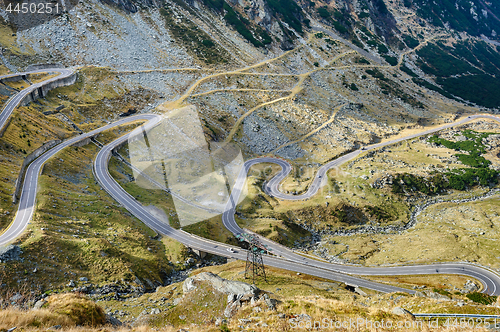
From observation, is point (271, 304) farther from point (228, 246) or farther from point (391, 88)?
point (391, 88)

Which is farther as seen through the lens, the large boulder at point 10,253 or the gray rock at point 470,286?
the gray rock at point 470,286

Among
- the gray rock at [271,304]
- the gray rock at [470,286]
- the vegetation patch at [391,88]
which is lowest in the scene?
the gray rock at [271,304]

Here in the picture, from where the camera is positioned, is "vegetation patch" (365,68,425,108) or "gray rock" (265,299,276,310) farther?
"vegetation patch" (365,68,425,108)

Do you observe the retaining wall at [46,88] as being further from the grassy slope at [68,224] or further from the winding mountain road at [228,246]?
the winding mountain road at [228,246]

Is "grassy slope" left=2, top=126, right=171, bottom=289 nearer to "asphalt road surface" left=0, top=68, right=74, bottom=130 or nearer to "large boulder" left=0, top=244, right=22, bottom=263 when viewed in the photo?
"large boulder" left=0, top=244, right=22, bottom=263

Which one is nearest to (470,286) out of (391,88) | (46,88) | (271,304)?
(271,304)

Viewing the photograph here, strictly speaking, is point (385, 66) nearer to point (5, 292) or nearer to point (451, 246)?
point (451, 246)

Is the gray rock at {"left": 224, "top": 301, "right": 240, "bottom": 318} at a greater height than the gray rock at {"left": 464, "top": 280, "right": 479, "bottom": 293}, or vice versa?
the gray rock at {"left": 464, "top": 280, "right": 479, "bottom": 293}

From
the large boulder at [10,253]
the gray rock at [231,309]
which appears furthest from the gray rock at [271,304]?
the large boulder at [10,253]

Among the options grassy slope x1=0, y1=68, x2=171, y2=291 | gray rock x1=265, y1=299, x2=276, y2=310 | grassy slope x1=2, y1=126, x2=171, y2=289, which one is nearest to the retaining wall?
grassy slope x1=0, y1=68, x2=171, y2=291
